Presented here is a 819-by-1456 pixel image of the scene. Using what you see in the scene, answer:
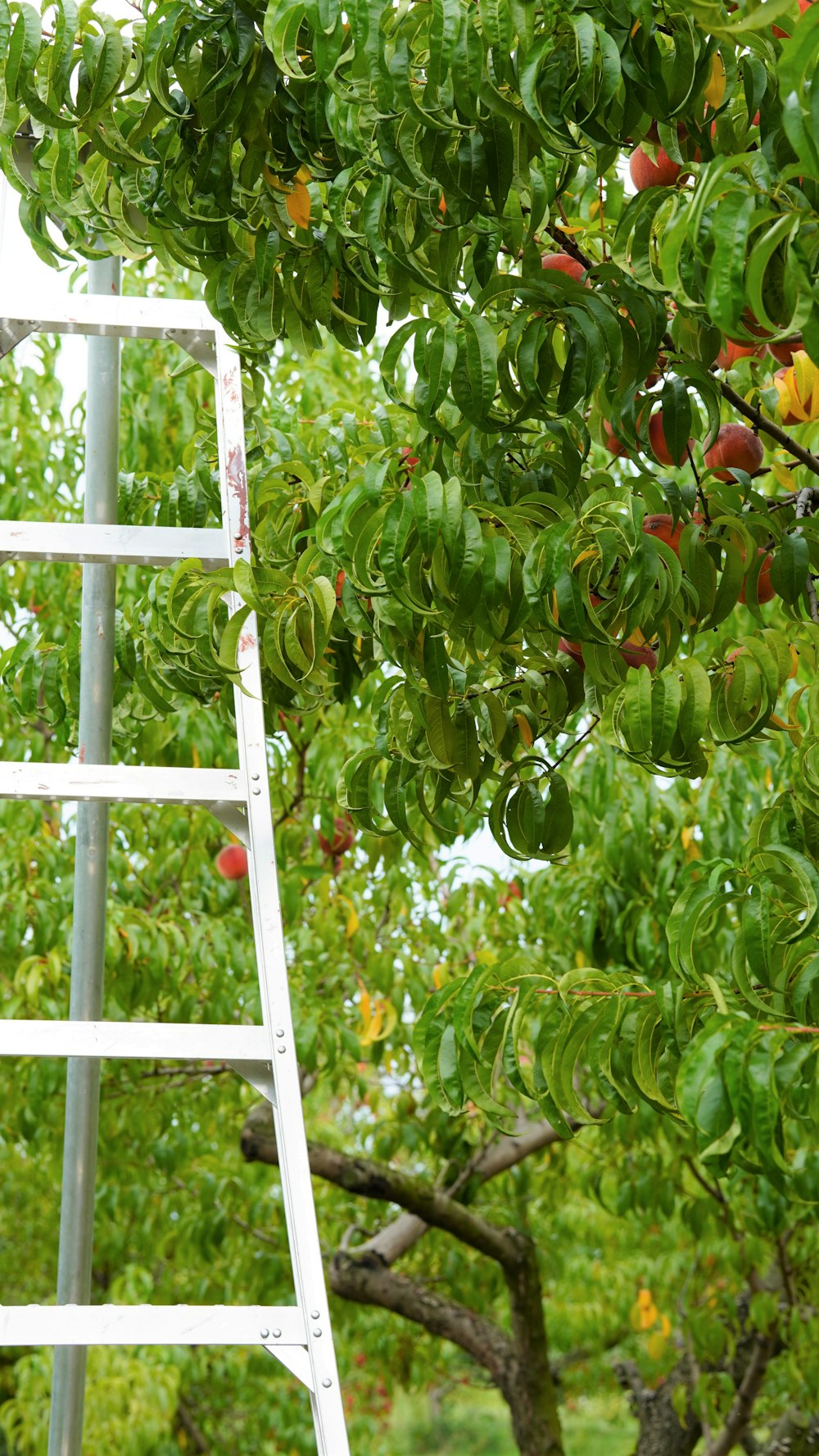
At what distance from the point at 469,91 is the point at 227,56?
0.30 metres

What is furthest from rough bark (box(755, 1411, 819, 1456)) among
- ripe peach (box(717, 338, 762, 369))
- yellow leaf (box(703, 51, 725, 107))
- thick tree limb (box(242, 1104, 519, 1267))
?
yellow leaf (box(703, 51, 725, 107))

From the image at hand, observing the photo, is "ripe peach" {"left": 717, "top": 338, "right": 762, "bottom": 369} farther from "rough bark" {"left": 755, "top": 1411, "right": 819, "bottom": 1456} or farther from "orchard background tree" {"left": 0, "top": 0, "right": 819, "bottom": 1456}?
"rough bark" {"left": 755, "top": 1411, "right": 819, "bottom": 1456}

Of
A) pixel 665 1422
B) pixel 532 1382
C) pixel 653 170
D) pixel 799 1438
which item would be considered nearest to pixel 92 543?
pixel 653 170

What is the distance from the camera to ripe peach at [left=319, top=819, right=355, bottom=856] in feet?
12.2

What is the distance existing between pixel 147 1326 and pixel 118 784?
588 millimetres

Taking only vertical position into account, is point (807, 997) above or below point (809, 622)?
below

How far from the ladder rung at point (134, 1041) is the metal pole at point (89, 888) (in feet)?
1.49

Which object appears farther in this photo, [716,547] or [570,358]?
[716,547]

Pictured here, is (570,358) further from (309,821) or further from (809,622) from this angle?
(309,821)

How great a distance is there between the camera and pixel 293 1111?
4.94 ft

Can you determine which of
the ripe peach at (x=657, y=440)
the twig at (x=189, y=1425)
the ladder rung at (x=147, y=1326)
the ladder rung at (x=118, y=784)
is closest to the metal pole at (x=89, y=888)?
the ladder rung at (x=118, y=784)

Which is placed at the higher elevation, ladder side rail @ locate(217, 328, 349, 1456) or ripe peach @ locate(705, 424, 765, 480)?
ripe peach @ locate(705, 424, 765, 480)

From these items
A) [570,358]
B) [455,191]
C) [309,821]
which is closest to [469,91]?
[455,191]

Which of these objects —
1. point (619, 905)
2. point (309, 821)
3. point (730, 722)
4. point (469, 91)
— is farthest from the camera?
point (309, 821)
